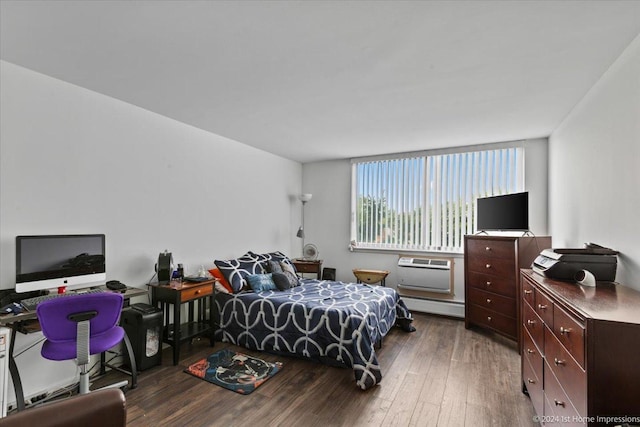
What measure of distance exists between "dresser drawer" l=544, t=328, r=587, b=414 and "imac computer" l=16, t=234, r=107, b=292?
3.42 metres

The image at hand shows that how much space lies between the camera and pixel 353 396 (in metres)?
2.62

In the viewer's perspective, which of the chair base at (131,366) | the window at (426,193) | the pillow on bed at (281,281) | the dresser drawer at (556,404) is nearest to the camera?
the dresser drawer at (556,404)

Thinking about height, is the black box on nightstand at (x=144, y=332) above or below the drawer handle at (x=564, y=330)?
below

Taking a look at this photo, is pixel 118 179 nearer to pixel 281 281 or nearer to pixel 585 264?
pixel 281 281

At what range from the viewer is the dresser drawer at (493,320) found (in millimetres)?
3645

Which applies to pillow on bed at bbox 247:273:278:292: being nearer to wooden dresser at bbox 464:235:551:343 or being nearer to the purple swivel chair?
the purple swivel chair

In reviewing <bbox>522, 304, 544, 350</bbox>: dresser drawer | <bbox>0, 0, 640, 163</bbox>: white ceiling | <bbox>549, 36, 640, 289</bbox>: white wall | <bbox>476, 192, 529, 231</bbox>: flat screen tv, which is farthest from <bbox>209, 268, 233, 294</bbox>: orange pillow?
<bbox>549, 36, 640, 289</bbox>: white wall

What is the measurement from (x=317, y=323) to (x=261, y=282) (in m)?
1.09

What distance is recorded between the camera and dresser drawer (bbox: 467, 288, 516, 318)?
12.0 feet

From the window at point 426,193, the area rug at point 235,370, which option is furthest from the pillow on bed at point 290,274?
the window at point 426,193

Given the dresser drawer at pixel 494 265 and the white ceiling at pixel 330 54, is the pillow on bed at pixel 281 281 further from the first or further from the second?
the dresser drawer at pixel 494 265

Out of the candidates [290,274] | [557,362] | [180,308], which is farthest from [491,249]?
[180,308]

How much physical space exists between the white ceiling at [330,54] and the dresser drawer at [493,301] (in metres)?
2.12

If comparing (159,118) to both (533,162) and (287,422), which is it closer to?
(287,422)
